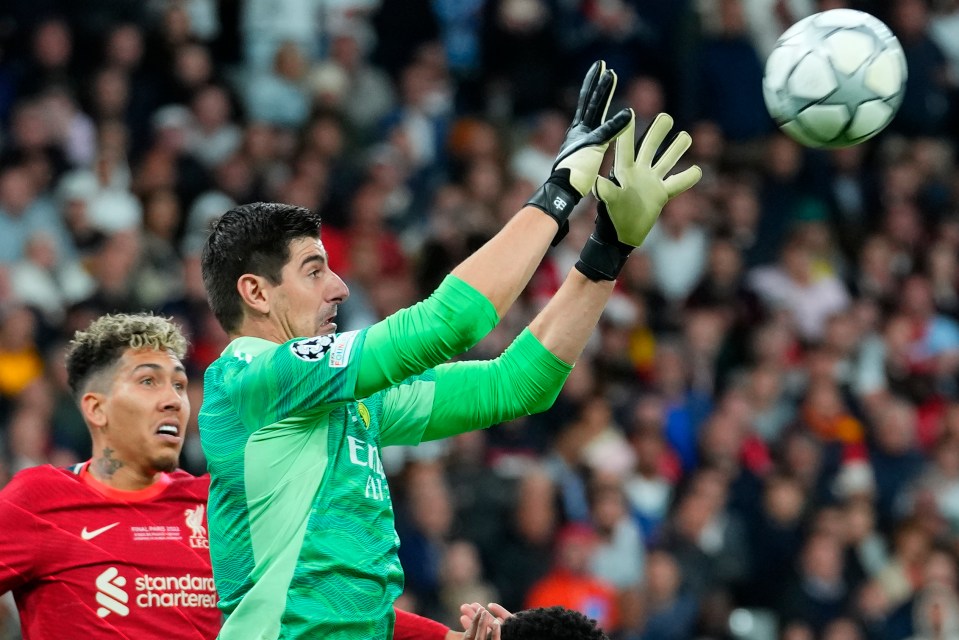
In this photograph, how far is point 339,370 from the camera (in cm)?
394

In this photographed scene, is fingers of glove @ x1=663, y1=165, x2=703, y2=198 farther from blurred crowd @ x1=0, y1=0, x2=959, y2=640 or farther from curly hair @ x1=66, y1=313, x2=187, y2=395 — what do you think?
blurred crowd @ x1=0, y1=0, x2=959, y2=640

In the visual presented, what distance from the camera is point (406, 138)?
44.2 feet

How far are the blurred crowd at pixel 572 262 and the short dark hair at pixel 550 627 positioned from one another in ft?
18.6

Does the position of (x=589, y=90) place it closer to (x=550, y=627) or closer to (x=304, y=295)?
(x=304, y=295)

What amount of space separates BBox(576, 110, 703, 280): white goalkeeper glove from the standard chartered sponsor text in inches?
67.6

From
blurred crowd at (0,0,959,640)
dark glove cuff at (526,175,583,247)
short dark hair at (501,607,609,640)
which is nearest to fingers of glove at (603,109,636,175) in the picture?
dark glove cuff at (526,175,583,247)

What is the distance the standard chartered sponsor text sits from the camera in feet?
16.9

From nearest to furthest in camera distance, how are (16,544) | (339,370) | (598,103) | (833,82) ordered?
(339,370)
(598,103)
(16,544)
(833,82)

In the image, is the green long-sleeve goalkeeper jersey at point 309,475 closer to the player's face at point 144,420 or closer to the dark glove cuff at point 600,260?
the dark glove cuff at point 600,260

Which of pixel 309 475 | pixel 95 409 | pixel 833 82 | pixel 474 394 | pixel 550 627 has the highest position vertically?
pixel 833 82

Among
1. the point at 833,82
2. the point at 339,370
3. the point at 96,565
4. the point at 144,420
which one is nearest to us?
the point at 339,370

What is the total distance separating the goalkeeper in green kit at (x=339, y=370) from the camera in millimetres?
3957

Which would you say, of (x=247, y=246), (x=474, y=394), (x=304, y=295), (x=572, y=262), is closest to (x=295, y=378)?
(x=304, y=295)

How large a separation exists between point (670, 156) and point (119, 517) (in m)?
2.23
